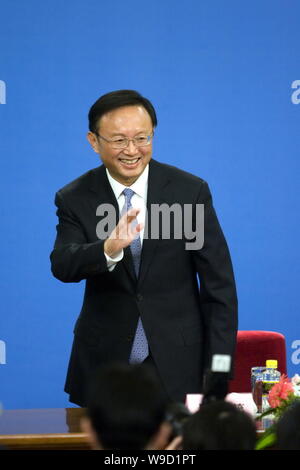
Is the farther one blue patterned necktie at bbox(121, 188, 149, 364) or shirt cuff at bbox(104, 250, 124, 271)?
blue patterned necktie at bbox(121, 188, 149, 364)

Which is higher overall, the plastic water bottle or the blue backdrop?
the blue backdrop

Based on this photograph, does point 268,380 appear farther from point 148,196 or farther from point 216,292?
point 148,196

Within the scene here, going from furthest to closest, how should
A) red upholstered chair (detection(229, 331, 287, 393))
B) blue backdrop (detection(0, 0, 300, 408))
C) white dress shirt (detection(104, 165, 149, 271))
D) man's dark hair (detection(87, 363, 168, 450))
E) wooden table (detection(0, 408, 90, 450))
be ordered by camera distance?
blue backdrop (detection(0, 0, 300, 408)) < red upholstered chair (detection(229, 331, 287, 393)) < white dress shirt (detection(104, 165, 149, 271)) < wooden table (detection(0, 408, 90, 450)) < man's dark hair (detection(87, 363, 168, 450))

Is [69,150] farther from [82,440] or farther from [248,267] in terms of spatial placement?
[82,440]

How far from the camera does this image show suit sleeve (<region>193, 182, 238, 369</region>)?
2.35 metres

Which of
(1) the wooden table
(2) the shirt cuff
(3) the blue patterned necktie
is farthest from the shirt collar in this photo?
(1) the wooden table

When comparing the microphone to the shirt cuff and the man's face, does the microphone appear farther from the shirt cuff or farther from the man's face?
the man's face

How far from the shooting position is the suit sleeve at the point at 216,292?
2.35 meters

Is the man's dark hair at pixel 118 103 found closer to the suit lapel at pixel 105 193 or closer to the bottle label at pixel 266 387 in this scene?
the suit lapel at pixel 105 193

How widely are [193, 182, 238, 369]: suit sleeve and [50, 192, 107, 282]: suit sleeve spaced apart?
0.31 meters

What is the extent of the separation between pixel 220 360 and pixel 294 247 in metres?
2.27

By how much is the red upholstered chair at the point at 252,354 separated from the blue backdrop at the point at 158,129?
2.33ft

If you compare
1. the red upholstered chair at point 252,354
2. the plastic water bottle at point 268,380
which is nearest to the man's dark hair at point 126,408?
the plastic water bottle at point 268,380

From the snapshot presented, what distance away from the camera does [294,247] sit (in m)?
3.76
